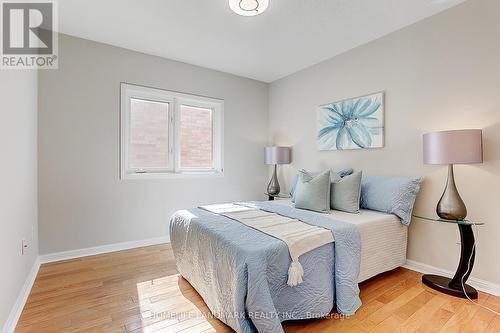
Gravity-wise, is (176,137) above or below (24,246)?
above

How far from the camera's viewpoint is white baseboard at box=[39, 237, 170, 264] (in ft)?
8.89

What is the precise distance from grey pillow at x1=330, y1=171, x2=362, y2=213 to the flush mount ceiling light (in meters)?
1.83

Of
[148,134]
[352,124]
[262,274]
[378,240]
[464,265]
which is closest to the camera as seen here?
[262,274]

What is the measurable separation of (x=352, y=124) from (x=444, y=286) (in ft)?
6.12

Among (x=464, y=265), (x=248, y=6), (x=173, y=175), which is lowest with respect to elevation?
(x=464, y=265)

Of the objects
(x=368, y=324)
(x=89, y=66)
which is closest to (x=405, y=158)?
(x=368, y=324)

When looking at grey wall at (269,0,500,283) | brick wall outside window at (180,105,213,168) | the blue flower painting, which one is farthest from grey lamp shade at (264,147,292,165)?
brick wall outside window at (180,105,213,168)

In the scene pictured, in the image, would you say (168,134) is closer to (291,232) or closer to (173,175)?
(173,175)

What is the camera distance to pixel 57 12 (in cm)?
239

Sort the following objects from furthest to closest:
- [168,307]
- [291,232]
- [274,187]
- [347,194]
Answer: [274,187], [347,194], [168,307], [291,232]

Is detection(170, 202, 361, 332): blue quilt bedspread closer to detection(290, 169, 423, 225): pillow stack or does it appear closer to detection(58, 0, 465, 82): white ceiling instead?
detection(290, 169, 423, 225): pillow stack

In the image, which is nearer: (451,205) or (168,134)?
(451,205)

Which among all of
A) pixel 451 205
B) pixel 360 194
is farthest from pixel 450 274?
pixel 360 194

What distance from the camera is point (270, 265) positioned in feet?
4.93
